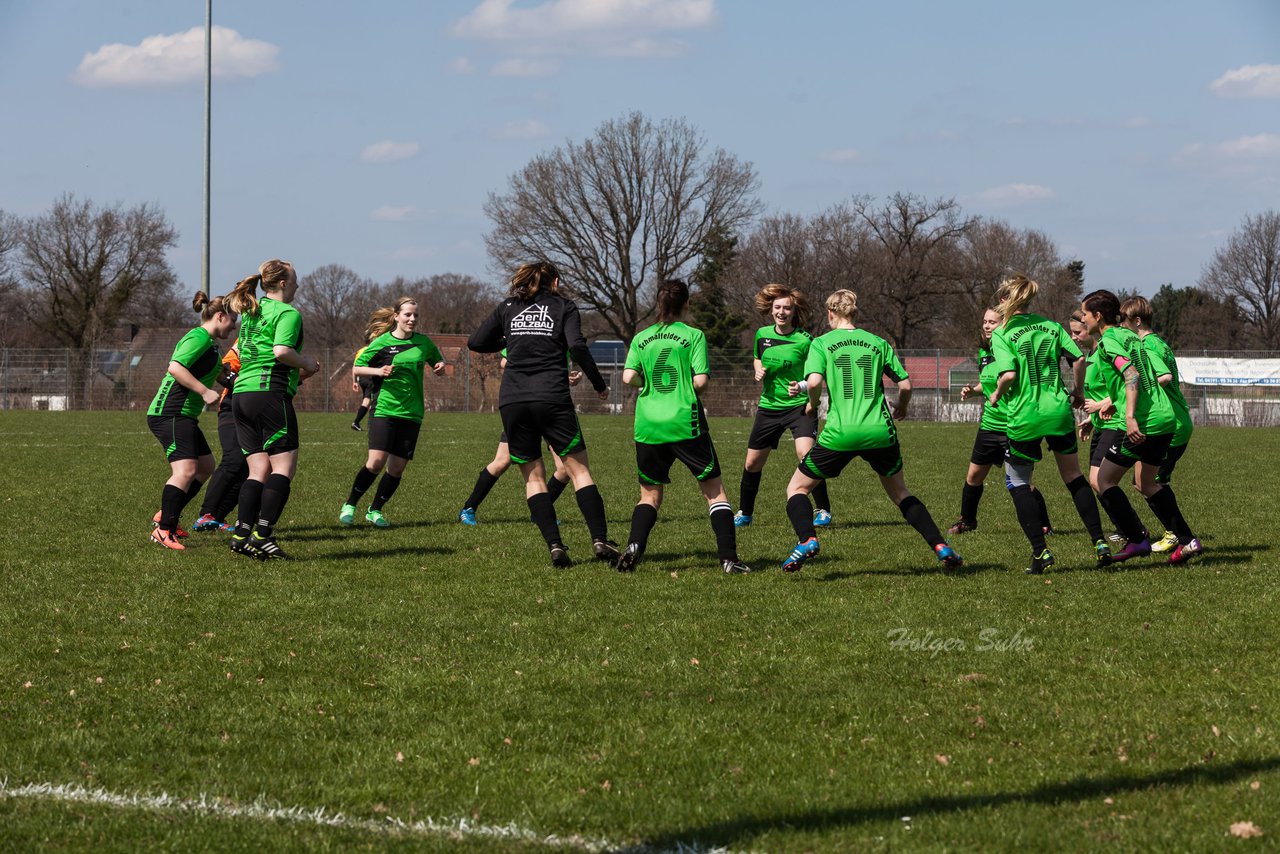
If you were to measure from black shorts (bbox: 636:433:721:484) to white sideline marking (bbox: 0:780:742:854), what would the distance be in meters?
4.27

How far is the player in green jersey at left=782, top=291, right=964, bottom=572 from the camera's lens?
7.55 m

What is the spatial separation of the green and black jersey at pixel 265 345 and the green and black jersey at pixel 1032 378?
Result: 441 centimetres

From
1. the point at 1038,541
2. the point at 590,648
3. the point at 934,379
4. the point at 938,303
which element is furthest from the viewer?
the point at 938,303

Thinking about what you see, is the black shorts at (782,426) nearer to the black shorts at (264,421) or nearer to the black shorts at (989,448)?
the black shorts at (989,448)

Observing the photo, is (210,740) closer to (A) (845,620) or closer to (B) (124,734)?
(B) (124,734)

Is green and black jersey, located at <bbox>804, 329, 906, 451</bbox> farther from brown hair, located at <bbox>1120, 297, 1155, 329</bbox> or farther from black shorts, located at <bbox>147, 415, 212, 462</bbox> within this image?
black shorts, located at <bbox>147, 415, 212, 462</bbox>

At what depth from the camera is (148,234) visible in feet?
206

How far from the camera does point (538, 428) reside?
8047 mm

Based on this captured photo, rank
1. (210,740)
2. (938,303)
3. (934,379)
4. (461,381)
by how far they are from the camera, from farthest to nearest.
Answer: (938,303)
(461,381)
(934,379)
(210,740)

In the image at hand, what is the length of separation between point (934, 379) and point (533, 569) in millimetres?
35081

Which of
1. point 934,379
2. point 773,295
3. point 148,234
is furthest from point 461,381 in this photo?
point 773,295

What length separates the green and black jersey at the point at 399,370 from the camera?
10.8 metres

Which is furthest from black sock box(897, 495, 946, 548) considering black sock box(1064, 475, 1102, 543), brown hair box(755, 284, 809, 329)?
brown hair box(755, 284, 809, 329)

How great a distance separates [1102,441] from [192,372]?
6.53 m
